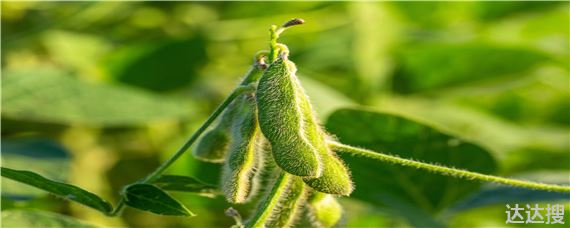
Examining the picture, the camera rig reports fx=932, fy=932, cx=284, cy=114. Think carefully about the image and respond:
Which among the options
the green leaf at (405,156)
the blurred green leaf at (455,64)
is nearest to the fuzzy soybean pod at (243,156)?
the green leaf at (405,156)

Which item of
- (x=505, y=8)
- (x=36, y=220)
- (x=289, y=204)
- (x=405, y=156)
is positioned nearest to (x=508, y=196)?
(x=405, y=156)

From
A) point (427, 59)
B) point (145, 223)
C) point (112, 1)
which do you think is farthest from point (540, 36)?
point (145, 223)

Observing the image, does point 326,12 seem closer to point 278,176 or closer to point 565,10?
point 565,10

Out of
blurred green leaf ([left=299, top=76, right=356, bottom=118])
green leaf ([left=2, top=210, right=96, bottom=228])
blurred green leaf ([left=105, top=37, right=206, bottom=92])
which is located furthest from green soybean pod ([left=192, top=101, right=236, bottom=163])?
blurred green leaf ([left=105, top=37, right=206, bottom=92])

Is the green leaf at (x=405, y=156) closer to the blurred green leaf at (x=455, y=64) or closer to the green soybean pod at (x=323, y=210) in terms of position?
the green soybean pod at (x=323, y=210)

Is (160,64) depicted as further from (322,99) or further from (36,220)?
(36,220)

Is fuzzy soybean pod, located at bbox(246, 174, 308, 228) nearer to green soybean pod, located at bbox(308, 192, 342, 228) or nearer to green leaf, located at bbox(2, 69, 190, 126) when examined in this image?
green soybean pod, located at bbox(308, 192, 342, 228)
